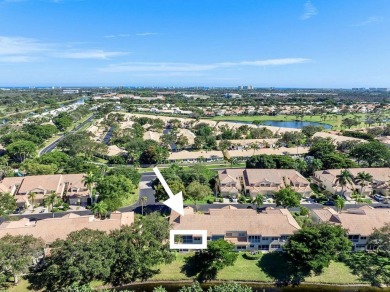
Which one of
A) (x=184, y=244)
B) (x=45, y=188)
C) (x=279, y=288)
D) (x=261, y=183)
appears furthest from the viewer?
(x=261, y=183)

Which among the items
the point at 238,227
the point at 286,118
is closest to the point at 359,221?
the point at 238,227

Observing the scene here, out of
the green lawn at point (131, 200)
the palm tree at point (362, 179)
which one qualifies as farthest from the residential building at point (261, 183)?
the green lawn at point (131, 200)

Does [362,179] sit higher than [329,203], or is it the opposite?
[362,179]

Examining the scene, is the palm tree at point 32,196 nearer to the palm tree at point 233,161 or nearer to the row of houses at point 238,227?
the row of houses at point 238,227

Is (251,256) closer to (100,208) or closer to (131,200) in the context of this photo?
(100,208)

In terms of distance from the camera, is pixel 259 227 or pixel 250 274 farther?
pixel 259 227

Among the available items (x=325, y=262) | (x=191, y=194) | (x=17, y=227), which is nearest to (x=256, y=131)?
(x=191, y=194)
